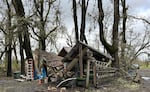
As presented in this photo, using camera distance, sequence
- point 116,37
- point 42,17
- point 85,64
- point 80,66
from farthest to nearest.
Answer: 1. point 42,17
2. point 116,37
3. point 85,64
4. point 80,66

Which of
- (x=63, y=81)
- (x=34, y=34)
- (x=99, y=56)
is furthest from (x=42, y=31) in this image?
(x=63, y=81)

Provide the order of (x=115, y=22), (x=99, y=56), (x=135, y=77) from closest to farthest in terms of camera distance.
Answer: (x=99, y=56) → (x=135, y=77) → (x=115, y=22)

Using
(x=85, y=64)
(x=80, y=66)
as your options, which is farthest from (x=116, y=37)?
(x=80, y=66)

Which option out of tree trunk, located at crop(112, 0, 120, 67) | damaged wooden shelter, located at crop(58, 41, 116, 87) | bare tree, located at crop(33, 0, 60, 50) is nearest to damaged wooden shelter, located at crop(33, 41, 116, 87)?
damaged wooden shelter, located at crop(58, 41, 116, 87)

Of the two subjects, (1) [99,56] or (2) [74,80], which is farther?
(1) [99,56]

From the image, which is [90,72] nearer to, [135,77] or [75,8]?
[135,77]

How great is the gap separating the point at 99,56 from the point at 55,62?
3152 millimetres

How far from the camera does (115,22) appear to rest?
21875 mm

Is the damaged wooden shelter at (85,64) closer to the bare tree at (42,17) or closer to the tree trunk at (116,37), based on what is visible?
the tree trunk at (116,37)

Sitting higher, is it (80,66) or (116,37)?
(116,37)

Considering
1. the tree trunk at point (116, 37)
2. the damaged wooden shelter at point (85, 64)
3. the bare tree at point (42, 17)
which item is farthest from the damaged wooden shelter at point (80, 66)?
the bare tree at point (42, 17)

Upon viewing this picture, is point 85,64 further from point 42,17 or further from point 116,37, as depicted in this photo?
point 42,17

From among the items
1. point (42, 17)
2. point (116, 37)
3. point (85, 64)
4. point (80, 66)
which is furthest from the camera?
point (42, 17)

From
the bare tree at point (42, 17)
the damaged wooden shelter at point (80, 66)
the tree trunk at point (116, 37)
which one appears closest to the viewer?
the damaged wooden shelter at point (80, 66)
